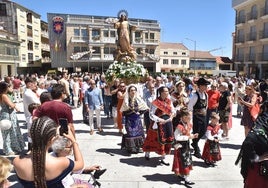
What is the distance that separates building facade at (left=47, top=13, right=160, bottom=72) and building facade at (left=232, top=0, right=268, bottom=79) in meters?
16.7

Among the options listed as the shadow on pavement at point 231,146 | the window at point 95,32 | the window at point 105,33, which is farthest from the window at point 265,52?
the shadow on pavement at point 231,146

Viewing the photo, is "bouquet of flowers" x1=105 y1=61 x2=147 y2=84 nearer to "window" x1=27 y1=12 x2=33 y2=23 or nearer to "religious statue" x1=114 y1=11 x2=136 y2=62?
"religious statue" x1=114 y1=11 x2=136 y2=62

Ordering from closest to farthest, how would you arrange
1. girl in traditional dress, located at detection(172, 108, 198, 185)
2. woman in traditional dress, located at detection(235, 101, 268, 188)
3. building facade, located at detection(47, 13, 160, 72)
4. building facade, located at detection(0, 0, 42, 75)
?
woman in traditional dress, located at detection(235, 101, 268, 188), girl in traditional dress, located at detection(172, 108, 198, 185), building facade, located at detection(0, 0, 42, 75), building facade, located at detection(47, 13, 160, 72)

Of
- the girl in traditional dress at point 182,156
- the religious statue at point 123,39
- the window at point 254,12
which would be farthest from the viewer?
the window at point 254,12

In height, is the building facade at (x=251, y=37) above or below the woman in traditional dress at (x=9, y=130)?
above

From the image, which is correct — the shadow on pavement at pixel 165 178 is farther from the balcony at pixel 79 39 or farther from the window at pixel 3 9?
the window at pixel 3 9

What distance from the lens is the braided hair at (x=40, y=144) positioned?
82.0 inches

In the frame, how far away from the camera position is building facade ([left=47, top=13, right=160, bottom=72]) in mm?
47000

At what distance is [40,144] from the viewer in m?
2.13

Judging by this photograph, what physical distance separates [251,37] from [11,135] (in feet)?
133

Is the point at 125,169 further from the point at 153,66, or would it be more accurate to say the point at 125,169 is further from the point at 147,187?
the point at 153,66

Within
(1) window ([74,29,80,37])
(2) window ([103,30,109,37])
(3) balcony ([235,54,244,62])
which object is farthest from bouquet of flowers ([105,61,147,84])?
(2) window ([103,30,109,37])

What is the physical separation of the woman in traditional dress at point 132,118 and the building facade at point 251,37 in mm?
34253

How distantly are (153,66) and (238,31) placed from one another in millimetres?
16962
